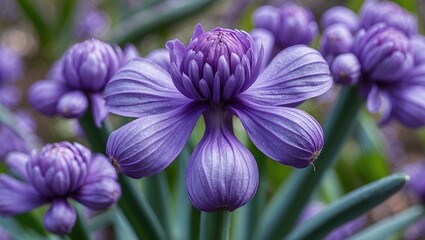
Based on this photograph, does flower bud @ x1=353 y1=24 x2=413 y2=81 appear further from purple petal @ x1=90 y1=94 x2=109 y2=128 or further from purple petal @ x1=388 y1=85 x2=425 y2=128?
purple petal @ x1=90 y1=94 x2=109 y2=128

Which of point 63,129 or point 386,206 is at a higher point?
point 63,129

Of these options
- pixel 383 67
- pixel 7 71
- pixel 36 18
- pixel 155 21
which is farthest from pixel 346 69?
pixel 36 18

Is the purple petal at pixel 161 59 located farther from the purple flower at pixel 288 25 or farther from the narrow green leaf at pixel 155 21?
the narrow green leaf at pixel 155 21

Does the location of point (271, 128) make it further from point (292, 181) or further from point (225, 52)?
point (292, 181)

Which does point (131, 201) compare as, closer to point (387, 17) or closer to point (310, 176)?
point (310, 176)

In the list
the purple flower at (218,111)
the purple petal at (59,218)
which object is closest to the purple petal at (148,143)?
the purple flower at (218,111)

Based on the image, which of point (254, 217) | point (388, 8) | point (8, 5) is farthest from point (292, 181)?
point (8, 5)

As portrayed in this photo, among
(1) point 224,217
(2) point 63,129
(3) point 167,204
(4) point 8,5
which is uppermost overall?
(1) point 224,217
